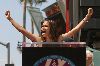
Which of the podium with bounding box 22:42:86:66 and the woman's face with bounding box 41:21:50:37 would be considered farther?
the woman's face with bounding box 41:21:50:37

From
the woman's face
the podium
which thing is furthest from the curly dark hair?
the podium

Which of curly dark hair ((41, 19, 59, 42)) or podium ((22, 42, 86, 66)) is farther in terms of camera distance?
curly dark hair ((41, 19, 59, 42))

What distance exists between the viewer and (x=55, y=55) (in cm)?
422

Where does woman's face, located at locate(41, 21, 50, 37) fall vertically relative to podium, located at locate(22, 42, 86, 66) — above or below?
above

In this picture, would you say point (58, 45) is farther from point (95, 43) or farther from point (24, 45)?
point (95, 43)

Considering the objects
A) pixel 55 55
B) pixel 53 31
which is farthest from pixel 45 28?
pixel 55 55

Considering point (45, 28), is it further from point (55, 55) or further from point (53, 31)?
point (55, 55)

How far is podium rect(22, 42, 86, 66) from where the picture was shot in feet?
13.8

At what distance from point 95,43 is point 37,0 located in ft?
85.4

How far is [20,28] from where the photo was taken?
513 centimetres

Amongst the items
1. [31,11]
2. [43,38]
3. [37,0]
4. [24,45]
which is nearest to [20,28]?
[43,38]

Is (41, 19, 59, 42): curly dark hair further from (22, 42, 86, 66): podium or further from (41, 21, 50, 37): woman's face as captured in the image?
(22, 42, 86, 66): podium

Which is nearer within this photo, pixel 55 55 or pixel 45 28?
pixel 55 55

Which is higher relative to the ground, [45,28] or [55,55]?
[45,28]
